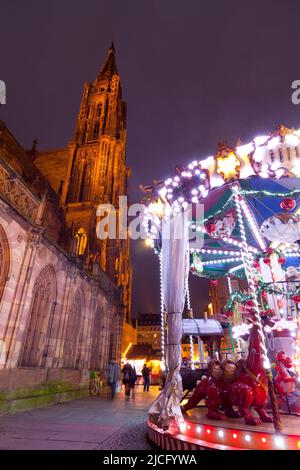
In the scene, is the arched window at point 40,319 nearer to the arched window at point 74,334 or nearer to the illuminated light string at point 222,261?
the arched window at point 74,334

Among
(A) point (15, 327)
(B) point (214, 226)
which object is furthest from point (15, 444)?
(B) point (214, 226)

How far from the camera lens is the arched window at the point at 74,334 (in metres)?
14.0

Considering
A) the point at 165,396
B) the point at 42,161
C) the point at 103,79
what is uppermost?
the point at 103,79

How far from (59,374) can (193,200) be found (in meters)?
10.4

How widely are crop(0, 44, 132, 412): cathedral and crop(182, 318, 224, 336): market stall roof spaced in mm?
6064

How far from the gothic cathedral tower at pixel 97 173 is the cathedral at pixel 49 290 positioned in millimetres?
150

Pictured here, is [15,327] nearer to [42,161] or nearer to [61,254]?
[61,254]

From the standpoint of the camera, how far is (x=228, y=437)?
429cm

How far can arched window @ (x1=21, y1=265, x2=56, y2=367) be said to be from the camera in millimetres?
10734

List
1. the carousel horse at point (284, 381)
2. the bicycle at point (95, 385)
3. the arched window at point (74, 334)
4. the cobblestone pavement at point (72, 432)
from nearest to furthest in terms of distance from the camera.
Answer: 1. the cobblestone pavement at point (72, 432)
2. the carousel horse at point (284, 381)
3. the arched window at point (74, 334)
4. the bicycle at point (95, 385)

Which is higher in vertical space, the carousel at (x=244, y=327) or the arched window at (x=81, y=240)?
the arched window at (x=81, y=240)

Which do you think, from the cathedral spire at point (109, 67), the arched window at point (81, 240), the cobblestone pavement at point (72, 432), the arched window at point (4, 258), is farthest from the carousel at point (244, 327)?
the cathedral spire at point (109, 67)

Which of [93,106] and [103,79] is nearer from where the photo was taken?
[93,106]

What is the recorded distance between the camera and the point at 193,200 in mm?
6598
